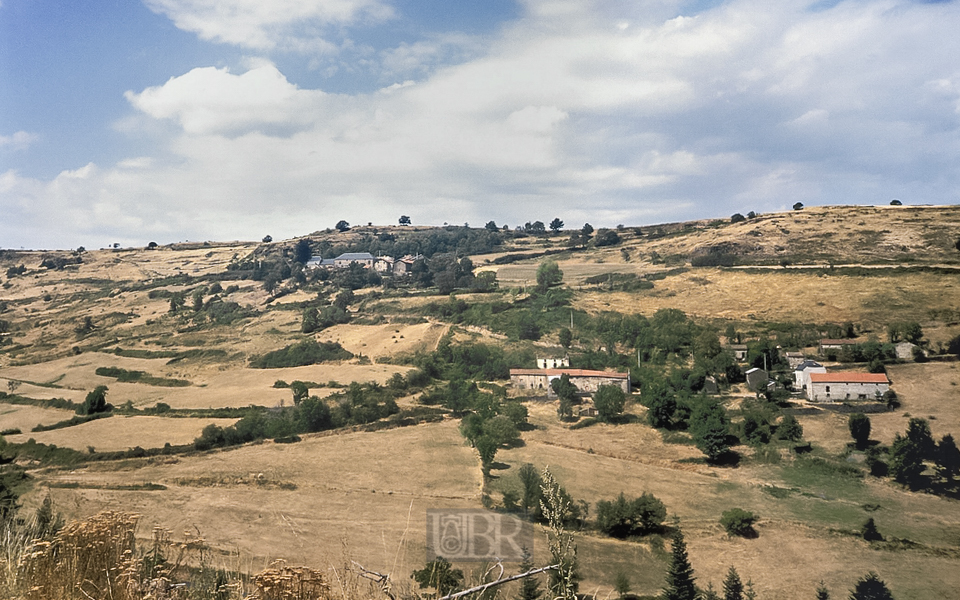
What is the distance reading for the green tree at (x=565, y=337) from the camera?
48.5 metres

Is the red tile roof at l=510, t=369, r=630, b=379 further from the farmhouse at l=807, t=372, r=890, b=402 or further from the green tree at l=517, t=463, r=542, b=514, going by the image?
the green tree at l=517, t=463, r=542, b=514

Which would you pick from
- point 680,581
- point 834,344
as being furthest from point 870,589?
point 834,344

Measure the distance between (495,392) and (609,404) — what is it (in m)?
8.34

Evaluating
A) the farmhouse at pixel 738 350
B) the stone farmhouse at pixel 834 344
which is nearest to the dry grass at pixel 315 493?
the farmhouse at pixel 738 350

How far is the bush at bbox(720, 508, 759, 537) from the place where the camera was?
80.1ft

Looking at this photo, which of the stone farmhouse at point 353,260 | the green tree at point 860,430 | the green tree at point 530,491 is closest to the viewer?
the green tree at point 530,491

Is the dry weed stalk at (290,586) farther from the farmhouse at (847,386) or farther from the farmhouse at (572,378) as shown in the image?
the farmhouse at (847,386)

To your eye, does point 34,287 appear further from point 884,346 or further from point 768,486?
point 884,346

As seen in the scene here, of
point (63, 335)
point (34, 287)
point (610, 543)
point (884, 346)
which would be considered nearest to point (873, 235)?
point (884, 346)

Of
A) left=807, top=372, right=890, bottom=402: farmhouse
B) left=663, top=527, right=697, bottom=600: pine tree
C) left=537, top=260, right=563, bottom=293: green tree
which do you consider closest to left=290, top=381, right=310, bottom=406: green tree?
left=663, top=527, right=697, bottom=600: pine tree

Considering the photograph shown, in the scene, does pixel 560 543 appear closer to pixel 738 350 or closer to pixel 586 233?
pixel 738 350

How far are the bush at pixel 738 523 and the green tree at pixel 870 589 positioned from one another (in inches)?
163

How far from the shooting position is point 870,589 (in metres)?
20.9

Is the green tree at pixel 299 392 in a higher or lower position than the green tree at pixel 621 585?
higher
